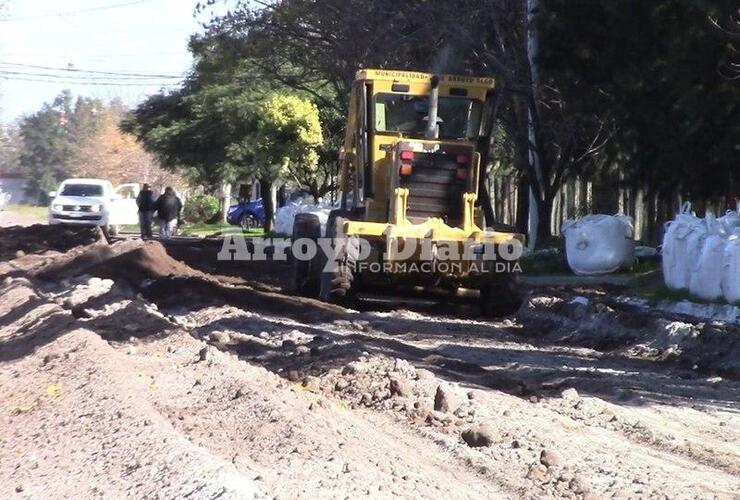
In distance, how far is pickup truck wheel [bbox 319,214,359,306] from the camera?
16734mm

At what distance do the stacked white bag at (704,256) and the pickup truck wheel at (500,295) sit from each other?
2.45 metres

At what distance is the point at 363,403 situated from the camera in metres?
9.73

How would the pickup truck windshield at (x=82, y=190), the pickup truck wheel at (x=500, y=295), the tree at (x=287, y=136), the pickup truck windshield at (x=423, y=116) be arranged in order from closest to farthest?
the pickup truck windshield at (x=423, y=116)
the pickup truck wheel at (x=500, y=295)
the pickup truck windshield at (x=82, y=190)
the tree at (x=287, y=136)

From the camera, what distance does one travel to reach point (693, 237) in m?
18.0

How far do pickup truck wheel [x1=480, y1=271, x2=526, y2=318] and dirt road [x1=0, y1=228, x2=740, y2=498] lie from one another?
0.28 m

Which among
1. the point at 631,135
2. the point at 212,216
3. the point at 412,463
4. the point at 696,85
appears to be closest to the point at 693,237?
the point at 696,85

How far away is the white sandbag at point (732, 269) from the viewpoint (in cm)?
1625

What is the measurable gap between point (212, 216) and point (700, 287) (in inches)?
1955

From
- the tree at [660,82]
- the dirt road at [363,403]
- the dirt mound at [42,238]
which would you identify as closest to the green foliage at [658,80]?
the tree at [660,82]

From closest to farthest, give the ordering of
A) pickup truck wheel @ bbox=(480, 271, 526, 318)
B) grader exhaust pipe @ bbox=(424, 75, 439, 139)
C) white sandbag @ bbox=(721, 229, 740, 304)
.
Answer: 1. white sandbag @ bbox=(721, 229, 740, 304)
2. grader exhaust pipe @ bbox=(424, 75, 439, 139)
3. pickup truck wheel @ bbox=(480, 271, 526, 318)

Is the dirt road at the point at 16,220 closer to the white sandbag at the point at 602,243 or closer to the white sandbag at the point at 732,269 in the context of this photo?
the white sandbag at the point at 602,243

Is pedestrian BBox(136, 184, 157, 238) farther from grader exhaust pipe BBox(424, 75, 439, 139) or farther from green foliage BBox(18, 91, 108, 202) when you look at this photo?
green foliage BBox(18, 91, 108, 202)

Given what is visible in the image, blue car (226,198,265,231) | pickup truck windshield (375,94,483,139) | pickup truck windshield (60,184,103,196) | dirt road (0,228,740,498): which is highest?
pickup truck windshield (375,94,483,139)

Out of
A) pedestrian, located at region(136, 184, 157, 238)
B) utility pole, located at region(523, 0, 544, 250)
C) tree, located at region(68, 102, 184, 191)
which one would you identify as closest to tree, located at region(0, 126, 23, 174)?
tree, located at region(68, 102, 184, 191)
